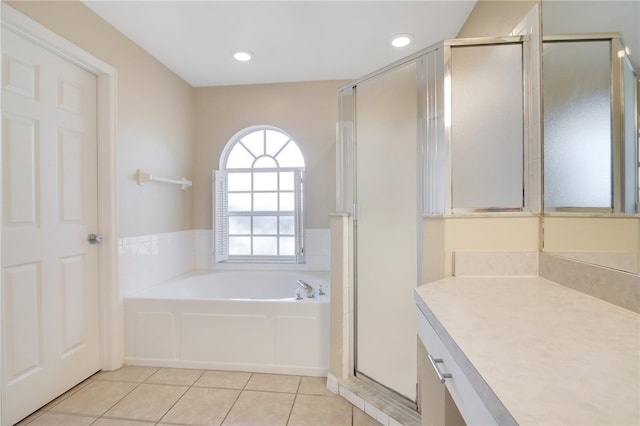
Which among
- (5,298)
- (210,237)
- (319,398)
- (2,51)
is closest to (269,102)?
(210,237)

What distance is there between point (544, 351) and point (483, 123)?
100 centimetres

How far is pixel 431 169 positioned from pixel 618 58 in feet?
2.14

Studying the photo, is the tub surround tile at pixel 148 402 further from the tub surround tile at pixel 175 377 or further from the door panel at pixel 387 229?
the door panel at pixel 387 229

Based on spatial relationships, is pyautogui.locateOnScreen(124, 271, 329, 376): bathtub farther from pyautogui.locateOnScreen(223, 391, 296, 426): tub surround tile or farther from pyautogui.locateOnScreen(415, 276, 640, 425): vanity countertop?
pyautogui.locateOnScreen(415, 276, 640, 425): vanity countertop

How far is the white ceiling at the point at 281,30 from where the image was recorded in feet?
6.11

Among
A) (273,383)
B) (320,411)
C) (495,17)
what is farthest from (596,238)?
(273,383)

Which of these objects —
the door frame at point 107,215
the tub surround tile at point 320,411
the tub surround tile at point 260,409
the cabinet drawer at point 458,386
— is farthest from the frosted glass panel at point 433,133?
the door frame at point 107,215

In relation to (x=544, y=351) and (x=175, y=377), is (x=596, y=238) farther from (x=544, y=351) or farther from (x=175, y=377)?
(x=175, y=377)

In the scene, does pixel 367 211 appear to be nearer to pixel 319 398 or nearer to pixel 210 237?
pixel 319 398

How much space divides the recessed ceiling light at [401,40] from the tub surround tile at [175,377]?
2.86 meters

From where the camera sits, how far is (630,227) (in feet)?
2.56

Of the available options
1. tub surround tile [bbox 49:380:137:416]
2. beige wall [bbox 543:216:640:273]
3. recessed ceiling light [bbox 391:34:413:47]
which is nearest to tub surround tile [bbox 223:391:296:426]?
tub surround tile [bbox 49:380:137:416]

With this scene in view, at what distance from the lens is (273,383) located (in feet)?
6.11

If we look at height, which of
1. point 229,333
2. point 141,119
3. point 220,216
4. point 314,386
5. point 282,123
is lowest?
point 314,386
